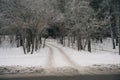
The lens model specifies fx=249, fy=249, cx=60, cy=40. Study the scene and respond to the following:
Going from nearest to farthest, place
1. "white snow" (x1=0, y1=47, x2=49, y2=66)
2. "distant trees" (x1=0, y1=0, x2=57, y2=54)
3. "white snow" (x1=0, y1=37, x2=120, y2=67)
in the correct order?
"white snow" (x1=0, y1=37, x2=120, y2=67) → "white snow" (x1=0, y1=47, x2=49, y2=66) → "distant trees" (x1=0, y1=0, x2=57, y2=54)

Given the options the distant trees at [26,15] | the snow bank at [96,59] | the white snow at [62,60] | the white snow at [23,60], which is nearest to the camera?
the snow bank at [96,59]

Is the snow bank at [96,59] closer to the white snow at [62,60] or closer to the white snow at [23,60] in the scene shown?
the white snow at [62,60]

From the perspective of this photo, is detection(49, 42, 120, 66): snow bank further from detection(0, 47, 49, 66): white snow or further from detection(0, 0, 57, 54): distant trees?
detection(0, 0, 57, 54): distant trees

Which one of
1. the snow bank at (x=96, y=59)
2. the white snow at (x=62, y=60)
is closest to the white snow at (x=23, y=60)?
the white snow at (x=62, y=60)

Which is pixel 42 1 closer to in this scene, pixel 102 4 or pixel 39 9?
pixel 39 9

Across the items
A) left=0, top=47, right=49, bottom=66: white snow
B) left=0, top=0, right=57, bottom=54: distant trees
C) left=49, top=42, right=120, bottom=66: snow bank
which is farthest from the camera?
left=0, top=0, right=57, bottom=54: distant trees

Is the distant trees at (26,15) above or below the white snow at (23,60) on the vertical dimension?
above

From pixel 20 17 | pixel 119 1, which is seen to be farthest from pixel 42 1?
pixel 119 1

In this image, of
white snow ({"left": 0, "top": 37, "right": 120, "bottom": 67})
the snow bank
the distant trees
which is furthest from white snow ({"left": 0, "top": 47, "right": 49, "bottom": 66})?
the distant trees

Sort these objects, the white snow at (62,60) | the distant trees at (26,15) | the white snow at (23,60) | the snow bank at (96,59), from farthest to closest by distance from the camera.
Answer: the distant trees at (26,15), the white snow at (23,60), the white snow at (62,60), the snow bank at (96,59)

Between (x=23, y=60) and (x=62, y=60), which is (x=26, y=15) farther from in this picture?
(x=62, y=60)

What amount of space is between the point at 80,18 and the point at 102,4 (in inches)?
360

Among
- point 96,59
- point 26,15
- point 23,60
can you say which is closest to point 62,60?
point 96,59

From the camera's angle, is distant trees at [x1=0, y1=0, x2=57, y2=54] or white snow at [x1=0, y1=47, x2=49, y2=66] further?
distant trees at [x1=0, y1=0, x2=57, y2=54]
